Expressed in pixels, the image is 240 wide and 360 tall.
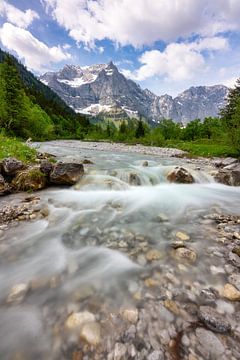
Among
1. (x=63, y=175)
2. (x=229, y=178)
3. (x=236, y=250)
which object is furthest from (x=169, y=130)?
(x=236, y=250)

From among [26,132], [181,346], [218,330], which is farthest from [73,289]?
[26,132]

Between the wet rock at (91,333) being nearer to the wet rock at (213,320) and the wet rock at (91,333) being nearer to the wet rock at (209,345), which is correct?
the wet rock at (209,345)

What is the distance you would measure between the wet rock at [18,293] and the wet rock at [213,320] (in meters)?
2.81

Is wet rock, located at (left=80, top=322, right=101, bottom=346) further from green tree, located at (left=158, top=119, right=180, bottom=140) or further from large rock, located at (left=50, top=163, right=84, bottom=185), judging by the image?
green tree, located at (left=158, top=119, right=180, bottom=140)

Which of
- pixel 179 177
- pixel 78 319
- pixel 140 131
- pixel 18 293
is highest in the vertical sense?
pixel 140 131

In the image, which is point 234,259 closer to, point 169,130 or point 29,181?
point 29,181

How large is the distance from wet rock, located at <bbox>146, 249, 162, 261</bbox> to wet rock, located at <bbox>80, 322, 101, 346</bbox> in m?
1.88

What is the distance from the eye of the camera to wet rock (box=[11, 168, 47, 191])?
9.29m

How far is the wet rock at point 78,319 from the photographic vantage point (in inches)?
118

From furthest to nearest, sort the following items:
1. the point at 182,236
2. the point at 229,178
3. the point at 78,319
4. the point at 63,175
Answer: the point at 229,178 → the point at 63,175 → the point at 182,236 → the point at 78,319

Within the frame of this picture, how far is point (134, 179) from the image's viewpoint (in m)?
11.9

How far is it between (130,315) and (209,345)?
1069 millimetres

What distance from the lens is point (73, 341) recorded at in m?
2.79

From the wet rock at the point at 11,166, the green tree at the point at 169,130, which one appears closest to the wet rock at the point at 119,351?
the wet rock at the point at 11,166
